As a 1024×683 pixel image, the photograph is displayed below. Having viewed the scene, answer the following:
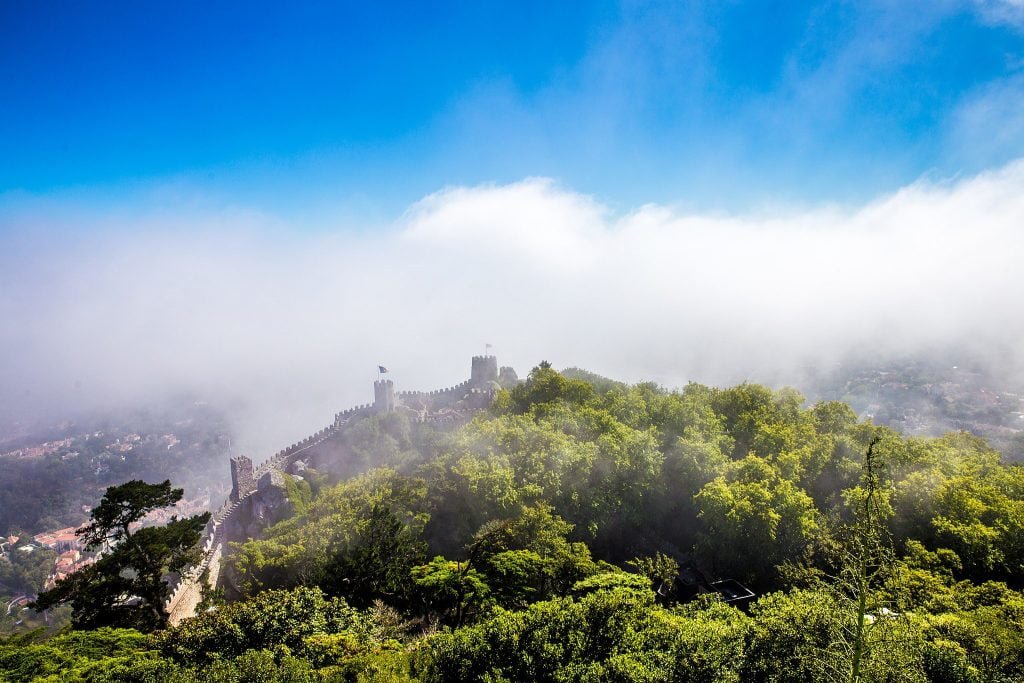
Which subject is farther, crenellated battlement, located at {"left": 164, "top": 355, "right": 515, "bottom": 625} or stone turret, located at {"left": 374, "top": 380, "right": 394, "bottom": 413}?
stone turret, located at {"left": 374, "top": 380, "right": 394, "bottom": 413}

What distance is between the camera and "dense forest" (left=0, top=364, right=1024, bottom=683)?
13.5 m

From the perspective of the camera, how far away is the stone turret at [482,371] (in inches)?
2544

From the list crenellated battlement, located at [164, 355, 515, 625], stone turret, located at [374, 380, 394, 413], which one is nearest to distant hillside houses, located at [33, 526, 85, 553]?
crenellated battlement, located at [164, 355, 515, 625]

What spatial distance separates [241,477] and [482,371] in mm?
31192

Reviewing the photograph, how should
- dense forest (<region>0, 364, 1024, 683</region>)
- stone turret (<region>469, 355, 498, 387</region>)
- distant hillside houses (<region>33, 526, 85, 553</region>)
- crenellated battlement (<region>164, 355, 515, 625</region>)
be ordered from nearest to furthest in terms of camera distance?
dense forest (<region>0, 364, 1024, 683</region>)
crenellated battlement (<region>164, 355, 515, 625</region>)
stone turret (<region>469, 355, 498, 387</region>)
distant hillside houses (<region>33, 526, 85, 553</region>)

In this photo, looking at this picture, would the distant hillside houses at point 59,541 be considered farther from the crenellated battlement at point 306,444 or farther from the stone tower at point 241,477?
the stone tower at point 241,477

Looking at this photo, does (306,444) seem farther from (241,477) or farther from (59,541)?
(59,541)

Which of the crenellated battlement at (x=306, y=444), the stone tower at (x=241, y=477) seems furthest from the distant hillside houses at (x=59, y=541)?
the stone tower at (x=241, y=477)

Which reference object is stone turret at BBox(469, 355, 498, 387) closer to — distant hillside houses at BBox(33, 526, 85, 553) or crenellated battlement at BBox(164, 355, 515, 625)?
crenellated battlement at BBox(164, 355, 515, 625)

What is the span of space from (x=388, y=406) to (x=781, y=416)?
4286 centimetres

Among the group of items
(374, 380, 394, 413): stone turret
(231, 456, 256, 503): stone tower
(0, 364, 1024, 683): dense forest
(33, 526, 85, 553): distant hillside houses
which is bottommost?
(33, 526, 85, 553): distant hillside houses

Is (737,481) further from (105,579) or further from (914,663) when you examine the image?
(105,579)

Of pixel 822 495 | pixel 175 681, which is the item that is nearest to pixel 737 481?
pixel 822 495

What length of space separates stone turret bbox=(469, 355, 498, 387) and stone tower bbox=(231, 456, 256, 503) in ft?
94.7
